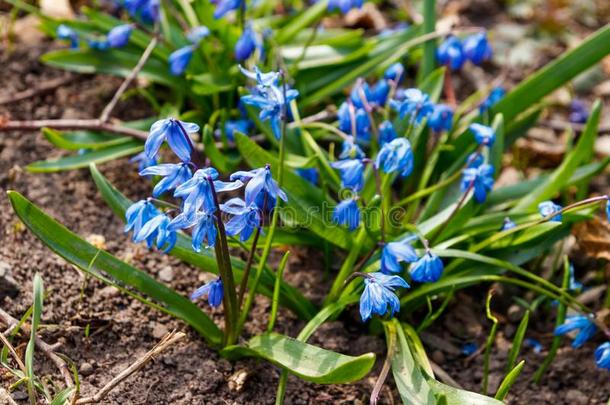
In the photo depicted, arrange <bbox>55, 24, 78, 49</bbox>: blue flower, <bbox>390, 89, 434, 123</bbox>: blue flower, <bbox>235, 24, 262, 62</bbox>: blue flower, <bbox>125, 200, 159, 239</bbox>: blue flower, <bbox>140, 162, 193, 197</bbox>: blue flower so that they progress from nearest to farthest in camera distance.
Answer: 1. <bbox>140, 162, 193, 197</bbox>: blue flower
2. <bbox>125, 200, 159, 239</bbox>: blue flower
3. <bbox>390, 89, 434, 123</bbox>: blue flower
4. <bbox>235, 24, 262, 62</bbox>: blue flower
5. <bbox>55, 24, 78, 49</bbox>: blue flower

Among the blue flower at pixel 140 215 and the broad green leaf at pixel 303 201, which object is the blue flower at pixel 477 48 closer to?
the broad green leaf at pixel 303 201

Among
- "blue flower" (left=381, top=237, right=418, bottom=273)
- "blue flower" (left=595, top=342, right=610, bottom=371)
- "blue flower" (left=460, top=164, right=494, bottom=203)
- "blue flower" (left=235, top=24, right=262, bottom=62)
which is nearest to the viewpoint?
"blue flower" (left=381, top=237, right=418, bottom=273)

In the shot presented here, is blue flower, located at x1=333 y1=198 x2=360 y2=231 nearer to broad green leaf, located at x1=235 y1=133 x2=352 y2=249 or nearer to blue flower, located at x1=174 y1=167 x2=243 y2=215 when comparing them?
broad green leaf, located at x1=235 y1=133 x2=352 y2=249

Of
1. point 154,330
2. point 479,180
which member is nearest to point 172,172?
point 154,330

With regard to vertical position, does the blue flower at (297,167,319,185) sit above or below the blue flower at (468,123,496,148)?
below

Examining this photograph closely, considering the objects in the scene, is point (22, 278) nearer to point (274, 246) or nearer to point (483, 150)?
point (274, 246)

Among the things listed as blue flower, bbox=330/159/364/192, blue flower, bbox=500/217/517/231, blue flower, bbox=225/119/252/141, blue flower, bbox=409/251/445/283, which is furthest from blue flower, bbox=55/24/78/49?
blue flower, bbox=500/217/517/231
